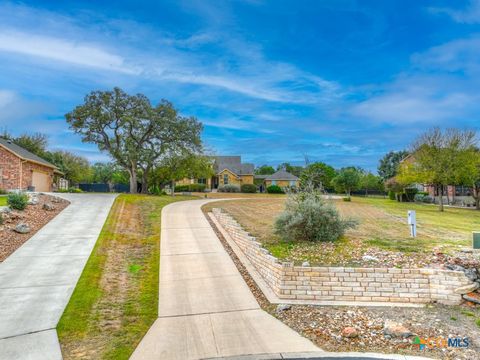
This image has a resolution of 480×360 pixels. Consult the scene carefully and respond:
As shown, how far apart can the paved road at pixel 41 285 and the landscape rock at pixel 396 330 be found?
5131mm

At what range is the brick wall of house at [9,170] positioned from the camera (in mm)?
24484

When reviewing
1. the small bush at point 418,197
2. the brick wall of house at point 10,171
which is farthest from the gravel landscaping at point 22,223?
the small bush at point 418,197

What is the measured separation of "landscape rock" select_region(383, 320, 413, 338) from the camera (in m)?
5.19

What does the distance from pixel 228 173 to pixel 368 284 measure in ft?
144

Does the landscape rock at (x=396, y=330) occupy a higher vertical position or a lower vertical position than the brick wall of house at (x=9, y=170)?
lower

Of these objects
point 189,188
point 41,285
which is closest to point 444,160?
point 41,285

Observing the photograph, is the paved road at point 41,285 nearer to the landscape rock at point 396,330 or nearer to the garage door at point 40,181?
the landscape rock at point 396,330

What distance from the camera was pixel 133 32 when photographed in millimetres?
13102

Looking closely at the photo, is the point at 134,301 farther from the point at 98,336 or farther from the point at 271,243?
the point at 271,243

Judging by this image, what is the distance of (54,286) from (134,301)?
6.69 ft

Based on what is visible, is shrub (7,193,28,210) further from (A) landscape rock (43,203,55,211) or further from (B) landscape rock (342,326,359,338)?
(B) landscape rock (342,326,359,338)

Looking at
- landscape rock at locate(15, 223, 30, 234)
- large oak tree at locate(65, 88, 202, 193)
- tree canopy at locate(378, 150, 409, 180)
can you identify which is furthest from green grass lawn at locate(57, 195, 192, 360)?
tree canopy at locate(378, 150, 409, 180)

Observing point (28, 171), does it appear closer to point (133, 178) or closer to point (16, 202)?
point (133, 178)

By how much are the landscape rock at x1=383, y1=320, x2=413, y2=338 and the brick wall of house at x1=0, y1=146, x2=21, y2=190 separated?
27783 millimetres
